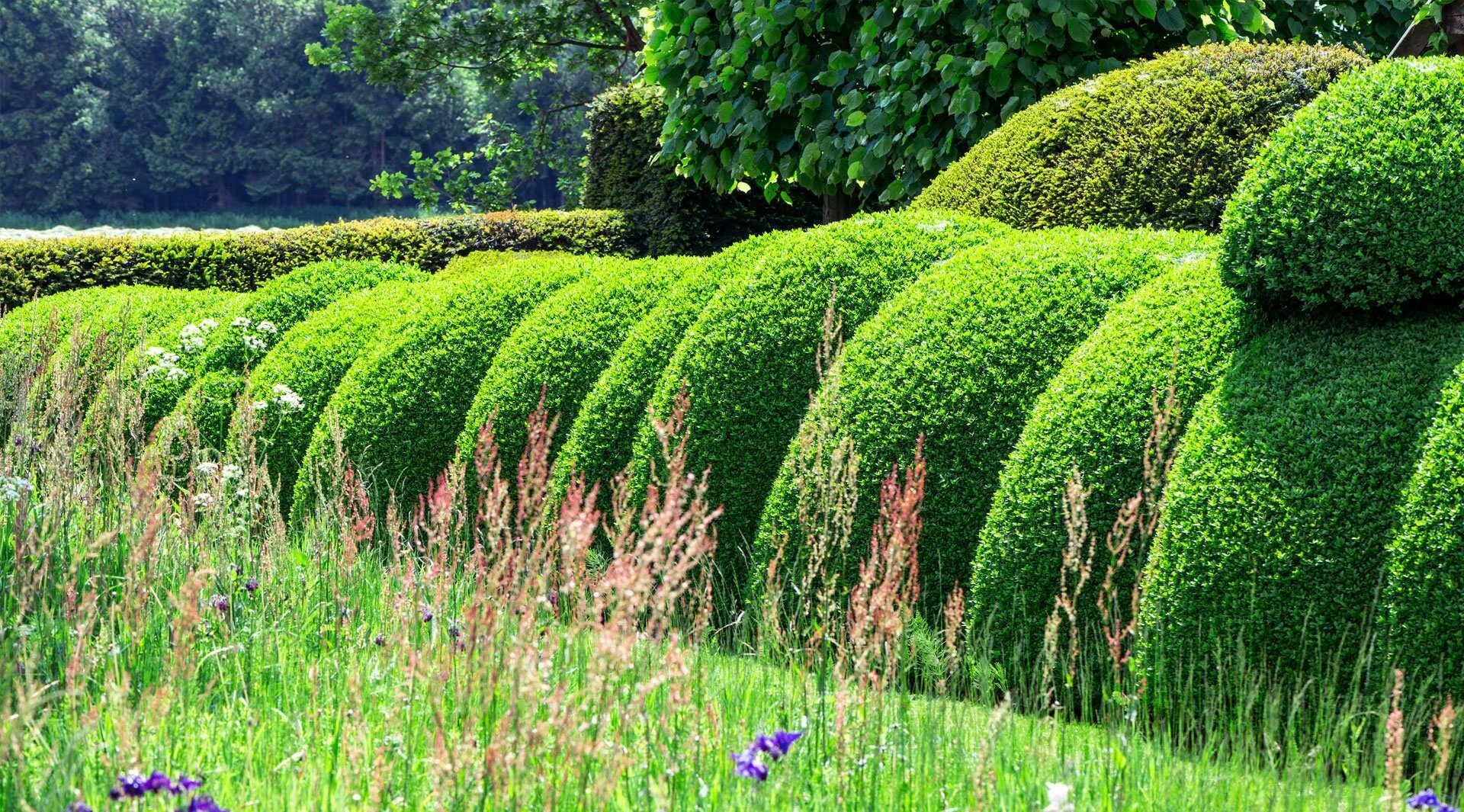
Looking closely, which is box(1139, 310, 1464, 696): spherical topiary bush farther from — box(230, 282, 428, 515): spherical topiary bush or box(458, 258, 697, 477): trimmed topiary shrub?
box(230, 282, 428, 515): spherical topiary bush

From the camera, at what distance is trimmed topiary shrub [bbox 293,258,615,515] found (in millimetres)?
7141

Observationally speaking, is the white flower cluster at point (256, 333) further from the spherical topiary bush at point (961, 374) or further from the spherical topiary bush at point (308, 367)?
the spherical topiary bush at point (961, 374)

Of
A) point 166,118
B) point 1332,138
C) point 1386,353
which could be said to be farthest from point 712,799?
point 166,118

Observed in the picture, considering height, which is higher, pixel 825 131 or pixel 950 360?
pixel 825 131

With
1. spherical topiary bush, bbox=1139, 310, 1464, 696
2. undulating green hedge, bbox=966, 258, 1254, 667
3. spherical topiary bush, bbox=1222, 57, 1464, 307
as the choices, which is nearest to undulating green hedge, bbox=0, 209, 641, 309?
undulating green hedge, bbox=966, 258, 1254, 667

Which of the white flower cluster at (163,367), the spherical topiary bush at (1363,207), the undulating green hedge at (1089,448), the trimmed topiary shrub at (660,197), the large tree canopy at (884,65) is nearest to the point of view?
the spherical topiary bush at (1363,207)

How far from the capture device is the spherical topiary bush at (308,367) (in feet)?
25.0

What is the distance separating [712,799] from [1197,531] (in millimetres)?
1973

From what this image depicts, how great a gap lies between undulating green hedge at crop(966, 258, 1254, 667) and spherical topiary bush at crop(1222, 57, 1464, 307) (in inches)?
10.4

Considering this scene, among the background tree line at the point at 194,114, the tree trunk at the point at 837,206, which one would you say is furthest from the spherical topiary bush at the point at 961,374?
the background tree line at the point at 194,114

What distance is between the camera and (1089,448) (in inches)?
184

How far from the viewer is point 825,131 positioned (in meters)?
9.85

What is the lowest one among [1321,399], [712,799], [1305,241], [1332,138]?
[712,799]

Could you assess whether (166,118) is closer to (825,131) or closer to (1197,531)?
(825,131)
